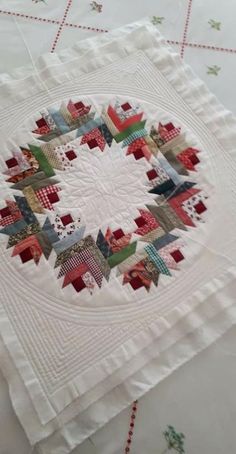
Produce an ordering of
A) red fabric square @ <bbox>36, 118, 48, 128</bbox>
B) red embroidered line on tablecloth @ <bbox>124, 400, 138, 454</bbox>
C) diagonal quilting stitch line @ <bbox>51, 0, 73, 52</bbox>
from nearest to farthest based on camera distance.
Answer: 1. red embroidered line on tablecloth @ <bbox>124, 400, 138, 454</bbox>
2. red fabric square @ <bbox>36, 118, 48, 128</bbox>
3. diagonal quilting stitch line @ <bbox>51, 0, 73, 52</bbox>

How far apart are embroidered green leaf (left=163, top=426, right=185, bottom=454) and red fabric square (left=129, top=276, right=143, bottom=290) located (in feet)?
0.72

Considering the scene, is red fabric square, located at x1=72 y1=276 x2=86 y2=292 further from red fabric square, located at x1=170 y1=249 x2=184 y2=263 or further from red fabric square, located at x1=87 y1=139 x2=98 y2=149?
red fabric square, located at x1=87 y1=139 x2=98 y2=149

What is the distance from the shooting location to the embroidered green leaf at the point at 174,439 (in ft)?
1.93

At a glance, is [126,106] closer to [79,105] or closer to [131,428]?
[79,105]

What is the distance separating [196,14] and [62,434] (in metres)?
0.95

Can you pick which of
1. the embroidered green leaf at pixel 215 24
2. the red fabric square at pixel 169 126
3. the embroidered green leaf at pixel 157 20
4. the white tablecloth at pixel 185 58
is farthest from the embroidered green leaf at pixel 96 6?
the red fabric square at pixel 169 126

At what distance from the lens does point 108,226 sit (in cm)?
72

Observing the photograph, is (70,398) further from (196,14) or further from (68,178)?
(196,14)

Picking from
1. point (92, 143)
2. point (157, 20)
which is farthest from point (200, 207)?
point (157, 20)

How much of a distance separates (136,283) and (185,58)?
1.84 ft

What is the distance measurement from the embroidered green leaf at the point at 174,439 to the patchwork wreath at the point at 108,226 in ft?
0.74

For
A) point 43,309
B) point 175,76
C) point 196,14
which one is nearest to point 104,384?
point 43,309

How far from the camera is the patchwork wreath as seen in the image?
69 cm

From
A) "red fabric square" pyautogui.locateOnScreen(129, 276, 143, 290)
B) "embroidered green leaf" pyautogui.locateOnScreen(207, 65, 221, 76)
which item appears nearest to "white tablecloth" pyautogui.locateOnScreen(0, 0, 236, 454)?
"embroidered green leaf" pyautogui.locateOnScreen(207, 65, 221, 76)
